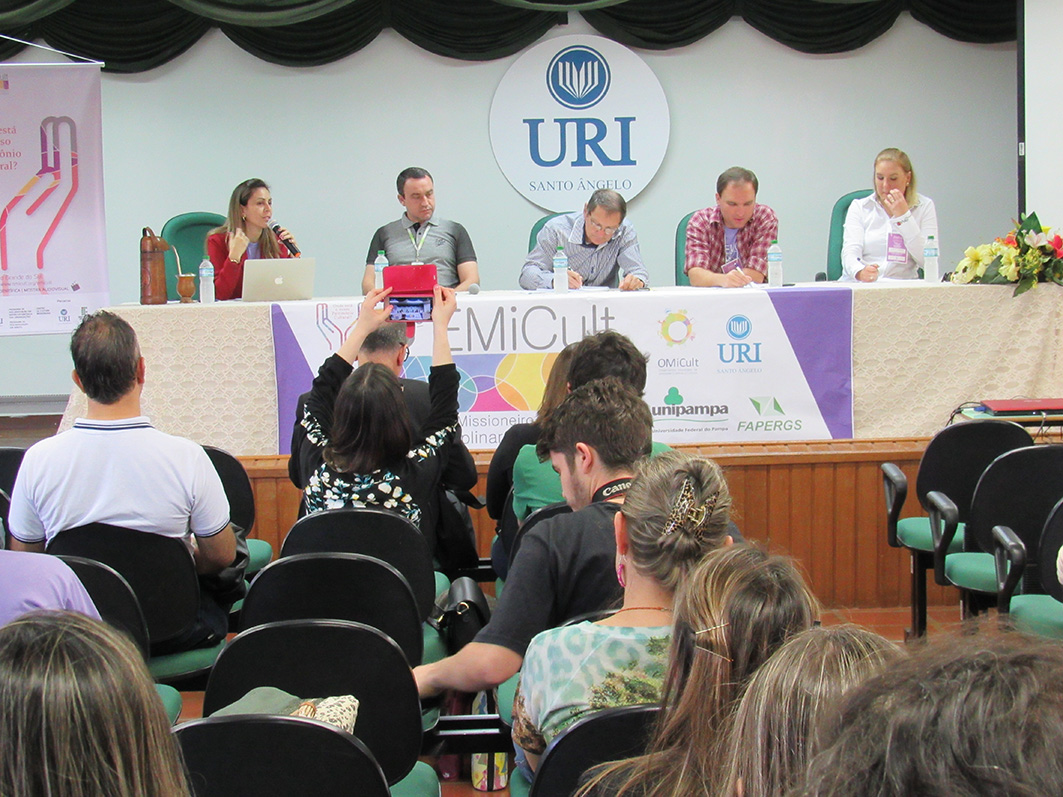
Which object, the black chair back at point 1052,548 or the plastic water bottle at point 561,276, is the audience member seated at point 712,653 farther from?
the plastic water bottle at point 561,276

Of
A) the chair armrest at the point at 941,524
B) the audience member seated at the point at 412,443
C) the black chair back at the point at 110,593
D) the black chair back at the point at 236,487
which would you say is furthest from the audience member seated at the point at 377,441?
the chair armrest at the point at 941,524

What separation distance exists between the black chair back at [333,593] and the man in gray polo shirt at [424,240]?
3485mm

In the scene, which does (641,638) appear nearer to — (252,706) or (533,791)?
(533,791)

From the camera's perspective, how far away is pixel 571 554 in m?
2.04

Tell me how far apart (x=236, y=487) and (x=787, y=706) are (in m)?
2.84

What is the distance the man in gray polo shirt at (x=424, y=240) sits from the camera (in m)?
5.65

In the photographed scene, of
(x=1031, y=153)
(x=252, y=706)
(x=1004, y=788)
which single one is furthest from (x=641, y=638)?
(x=1031, y=153)

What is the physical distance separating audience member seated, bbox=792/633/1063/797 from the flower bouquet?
4.27 meters

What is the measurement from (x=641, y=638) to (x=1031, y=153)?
19.5 feet

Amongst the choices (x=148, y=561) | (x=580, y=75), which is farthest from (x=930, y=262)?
(x=148, y=561)

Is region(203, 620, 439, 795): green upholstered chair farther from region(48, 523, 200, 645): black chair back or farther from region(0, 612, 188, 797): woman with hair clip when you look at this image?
region(0, 612, 188, 797): woman with hair clip

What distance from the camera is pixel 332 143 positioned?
7402 mm

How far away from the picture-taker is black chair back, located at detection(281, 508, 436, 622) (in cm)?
259

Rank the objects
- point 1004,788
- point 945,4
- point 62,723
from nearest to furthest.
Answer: point 1004,788 < point 62,723 < point 945,4
